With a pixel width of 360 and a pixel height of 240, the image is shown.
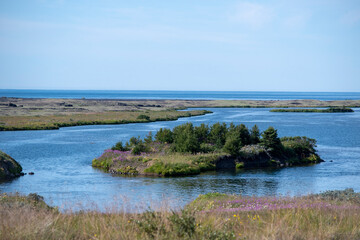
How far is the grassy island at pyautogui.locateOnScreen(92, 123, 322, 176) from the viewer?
116ft

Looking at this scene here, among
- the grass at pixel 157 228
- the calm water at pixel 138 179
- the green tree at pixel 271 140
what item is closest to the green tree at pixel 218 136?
the green tree at pixel 271 140

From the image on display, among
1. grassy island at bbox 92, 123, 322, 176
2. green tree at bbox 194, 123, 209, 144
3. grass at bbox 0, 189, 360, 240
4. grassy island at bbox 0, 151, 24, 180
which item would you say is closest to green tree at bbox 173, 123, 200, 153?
grassy island at bbox 92, 123, 322, 176

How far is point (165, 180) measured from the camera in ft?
104

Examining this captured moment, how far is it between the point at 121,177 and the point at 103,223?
25.3 meters

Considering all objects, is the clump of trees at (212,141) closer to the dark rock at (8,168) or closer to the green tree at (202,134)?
the green tree at (202,134)

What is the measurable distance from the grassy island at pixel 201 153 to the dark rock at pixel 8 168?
24.6 feet

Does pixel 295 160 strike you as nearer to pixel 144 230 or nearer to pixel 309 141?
pixel 309 141

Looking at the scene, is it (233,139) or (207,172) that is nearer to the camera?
(207,172)

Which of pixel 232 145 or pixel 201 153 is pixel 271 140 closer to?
pixel 232 145

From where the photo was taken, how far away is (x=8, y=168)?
110 feet

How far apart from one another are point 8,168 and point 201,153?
17.6m

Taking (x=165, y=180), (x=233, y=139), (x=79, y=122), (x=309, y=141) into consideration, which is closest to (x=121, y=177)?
(x=165, y=180)

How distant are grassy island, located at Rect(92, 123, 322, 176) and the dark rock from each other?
751 cm

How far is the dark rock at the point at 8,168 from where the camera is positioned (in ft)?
107
